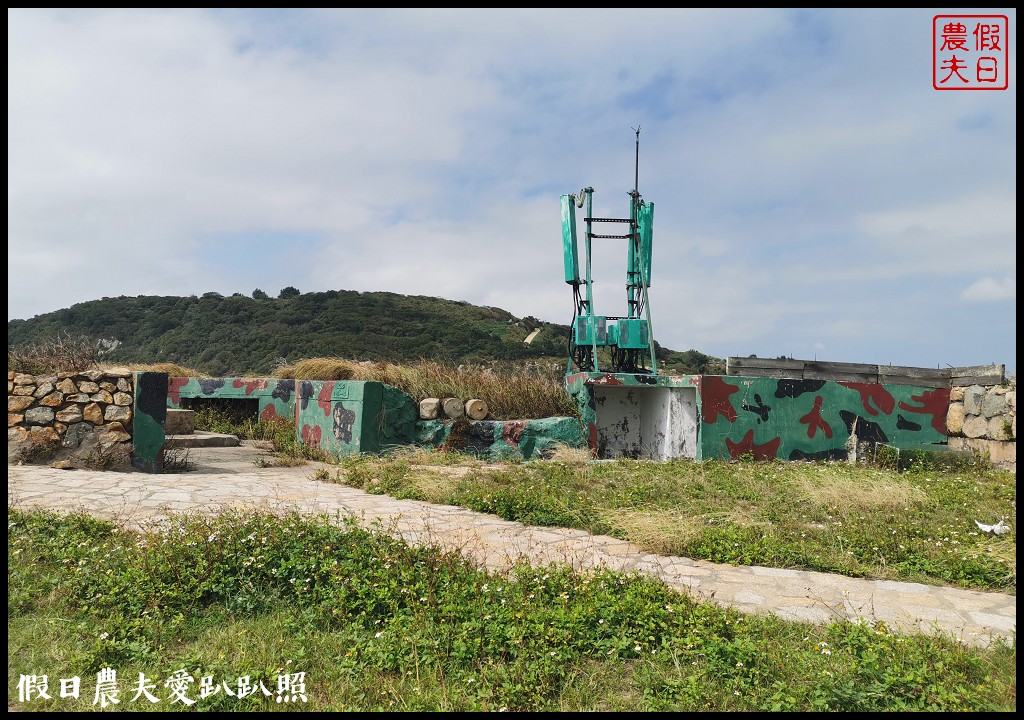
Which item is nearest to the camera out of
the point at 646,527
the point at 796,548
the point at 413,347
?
the point at 796,548

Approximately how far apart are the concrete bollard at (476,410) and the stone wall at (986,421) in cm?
784

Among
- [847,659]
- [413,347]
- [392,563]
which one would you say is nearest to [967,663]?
[847,659]

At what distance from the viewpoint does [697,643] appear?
339 centimetres

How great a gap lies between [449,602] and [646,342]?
1007 centimetres

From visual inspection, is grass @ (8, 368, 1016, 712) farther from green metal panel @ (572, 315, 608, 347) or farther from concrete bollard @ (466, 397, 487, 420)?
green metal panel @ (572, 315, 608, 347)

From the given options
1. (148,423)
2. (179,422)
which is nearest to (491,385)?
(148,423)

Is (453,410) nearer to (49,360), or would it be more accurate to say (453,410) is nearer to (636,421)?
(636,421)

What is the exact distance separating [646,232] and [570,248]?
159 cm

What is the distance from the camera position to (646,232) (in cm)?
1388

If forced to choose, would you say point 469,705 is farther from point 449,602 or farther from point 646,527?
point 646,527

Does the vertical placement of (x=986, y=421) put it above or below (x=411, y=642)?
above

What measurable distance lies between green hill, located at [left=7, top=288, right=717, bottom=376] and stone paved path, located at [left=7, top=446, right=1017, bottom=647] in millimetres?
21978

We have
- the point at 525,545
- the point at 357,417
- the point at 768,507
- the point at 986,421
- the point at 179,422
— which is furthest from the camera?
the point at 179,422

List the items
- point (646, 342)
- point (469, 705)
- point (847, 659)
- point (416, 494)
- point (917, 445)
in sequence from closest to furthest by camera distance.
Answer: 1. point (469, 705)
2. point (847, 659)
3. point (416, 494)
4. point (917, 445)
5. point (646, 342)
